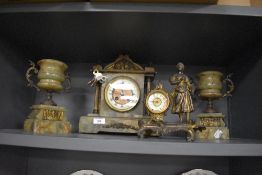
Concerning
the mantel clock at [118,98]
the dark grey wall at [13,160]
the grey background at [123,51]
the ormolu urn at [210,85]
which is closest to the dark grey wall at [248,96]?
the grey background at [123,51]

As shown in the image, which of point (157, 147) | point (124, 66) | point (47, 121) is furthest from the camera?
point (124, 66)

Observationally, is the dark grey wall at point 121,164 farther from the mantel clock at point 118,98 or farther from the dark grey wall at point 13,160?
the mantel clock at point 118,98

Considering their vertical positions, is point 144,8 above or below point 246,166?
above

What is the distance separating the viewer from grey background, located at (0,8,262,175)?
0.72 m

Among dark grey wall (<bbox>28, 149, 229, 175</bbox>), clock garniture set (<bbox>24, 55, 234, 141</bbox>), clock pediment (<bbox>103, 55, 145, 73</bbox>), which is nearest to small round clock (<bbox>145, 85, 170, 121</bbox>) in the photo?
clock garniture set (<bbox>24, 55, 234, 141</bbox>)

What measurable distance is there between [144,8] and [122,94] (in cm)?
31

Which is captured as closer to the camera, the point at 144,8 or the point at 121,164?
the point at 144,8

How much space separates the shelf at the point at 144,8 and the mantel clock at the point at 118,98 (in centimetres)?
25

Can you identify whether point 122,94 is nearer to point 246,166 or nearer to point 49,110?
point 49,110

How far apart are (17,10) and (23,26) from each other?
0.29ft

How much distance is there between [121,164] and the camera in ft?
3.04

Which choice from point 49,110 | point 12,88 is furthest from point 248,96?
point 12,88

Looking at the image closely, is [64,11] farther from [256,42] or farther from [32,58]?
[256,42]

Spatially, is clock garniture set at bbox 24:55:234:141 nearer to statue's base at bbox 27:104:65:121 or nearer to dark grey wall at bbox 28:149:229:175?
statue's base at bbox 27:104:65:121
